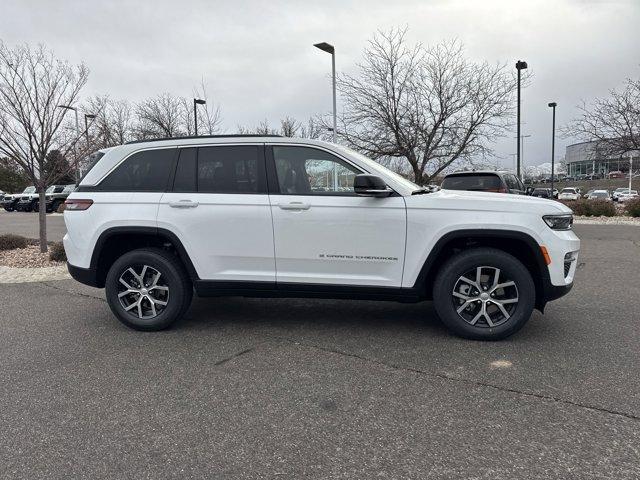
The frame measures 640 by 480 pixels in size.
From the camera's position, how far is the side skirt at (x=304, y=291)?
177 inches

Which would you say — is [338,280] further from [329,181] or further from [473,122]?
[473,122]

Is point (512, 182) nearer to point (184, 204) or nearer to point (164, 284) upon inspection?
point (184, 204)

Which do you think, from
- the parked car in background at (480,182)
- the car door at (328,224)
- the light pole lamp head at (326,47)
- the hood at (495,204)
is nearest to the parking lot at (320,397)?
the car door at (328,224)

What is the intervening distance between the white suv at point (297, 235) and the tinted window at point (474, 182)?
22.2 feet

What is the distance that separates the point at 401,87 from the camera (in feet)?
58.2

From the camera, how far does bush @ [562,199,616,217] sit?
715 inches

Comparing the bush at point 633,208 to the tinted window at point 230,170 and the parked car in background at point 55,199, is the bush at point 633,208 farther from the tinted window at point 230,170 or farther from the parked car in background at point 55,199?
the parked car in background at point 55,199

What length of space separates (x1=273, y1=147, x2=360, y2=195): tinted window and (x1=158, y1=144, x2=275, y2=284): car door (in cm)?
19

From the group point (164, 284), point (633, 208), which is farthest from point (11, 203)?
point (633, 208)

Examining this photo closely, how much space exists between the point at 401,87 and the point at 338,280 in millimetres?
14625

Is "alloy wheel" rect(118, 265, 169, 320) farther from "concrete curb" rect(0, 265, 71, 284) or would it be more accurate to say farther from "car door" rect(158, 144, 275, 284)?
"concrete curb" rect(0, 265, 71, 284)

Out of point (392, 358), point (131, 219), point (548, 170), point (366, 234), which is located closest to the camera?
point (392, 358)

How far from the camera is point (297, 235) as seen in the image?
455 cm

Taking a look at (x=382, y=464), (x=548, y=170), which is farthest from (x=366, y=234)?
(x=548, y=170)
